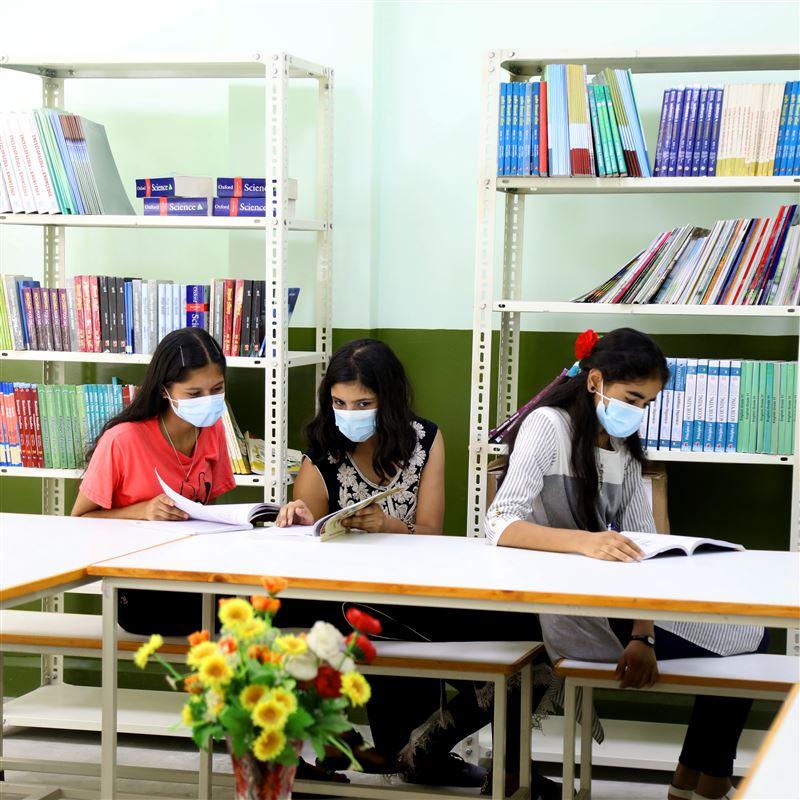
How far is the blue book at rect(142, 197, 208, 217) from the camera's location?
10.7 ft

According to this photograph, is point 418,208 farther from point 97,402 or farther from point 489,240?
point 97,402

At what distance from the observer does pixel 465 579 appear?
202cm

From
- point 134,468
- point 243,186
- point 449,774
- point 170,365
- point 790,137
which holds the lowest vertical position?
point 449,774

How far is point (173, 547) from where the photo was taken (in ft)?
7.61

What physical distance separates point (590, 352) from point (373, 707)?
1.07 meters

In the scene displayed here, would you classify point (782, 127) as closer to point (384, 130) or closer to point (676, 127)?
point (676, 127)

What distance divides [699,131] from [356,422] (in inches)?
46.9

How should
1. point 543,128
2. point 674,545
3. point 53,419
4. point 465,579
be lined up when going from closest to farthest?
point 465,579 → point 674,545 → point 543,128 → point 53,419

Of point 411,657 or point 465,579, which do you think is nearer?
point 465,579

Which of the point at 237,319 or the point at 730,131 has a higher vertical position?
the point at 730,131

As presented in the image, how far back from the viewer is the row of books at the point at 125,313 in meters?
3.26

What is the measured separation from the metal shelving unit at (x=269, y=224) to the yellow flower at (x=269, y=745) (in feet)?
6.08

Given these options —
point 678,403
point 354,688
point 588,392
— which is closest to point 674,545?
point 588,392

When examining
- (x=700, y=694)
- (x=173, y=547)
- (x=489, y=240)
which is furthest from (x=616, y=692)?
(x=173, y=547)
